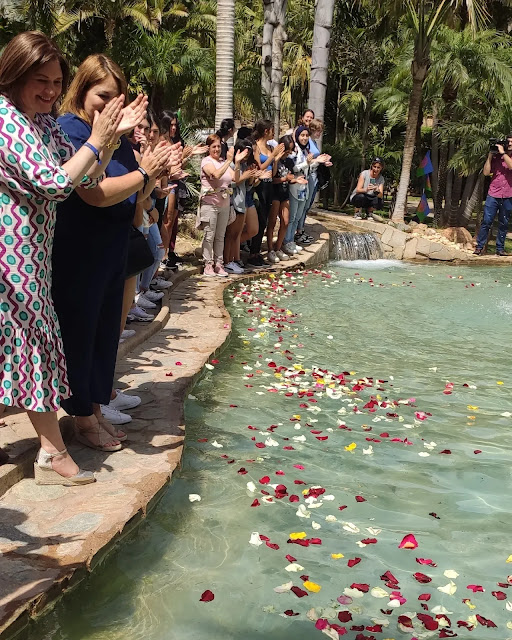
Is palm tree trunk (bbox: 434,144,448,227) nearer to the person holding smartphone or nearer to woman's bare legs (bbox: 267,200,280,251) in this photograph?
the person holding smartphone

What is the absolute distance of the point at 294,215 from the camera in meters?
12.9

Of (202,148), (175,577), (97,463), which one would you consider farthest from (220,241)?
(175,577)

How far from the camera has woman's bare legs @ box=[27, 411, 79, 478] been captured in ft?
12.5

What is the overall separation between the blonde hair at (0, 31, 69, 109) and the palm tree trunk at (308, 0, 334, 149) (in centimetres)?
1315

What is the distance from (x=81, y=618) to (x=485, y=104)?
59.7 ft

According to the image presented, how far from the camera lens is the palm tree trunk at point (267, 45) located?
17.1m

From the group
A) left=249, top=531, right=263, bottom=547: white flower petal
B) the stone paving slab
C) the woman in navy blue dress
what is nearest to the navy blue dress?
the woman in navy blue dress

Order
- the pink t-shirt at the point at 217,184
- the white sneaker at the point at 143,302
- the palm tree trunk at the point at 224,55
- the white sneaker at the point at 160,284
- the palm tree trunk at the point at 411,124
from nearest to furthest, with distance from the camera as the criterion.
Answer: the white sneaker at the point at 143,302 < the white sneaker at the point at 160,284 < the pink t-shirt at the point at 217,184 < the palm tree trunk at the point at 224,55 < the palm tree trunk at the point at 411,124

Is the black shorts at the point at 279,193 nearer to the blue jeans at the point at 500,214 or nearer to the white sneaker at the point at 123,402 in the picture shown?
the blue jeans at the point at 500,214

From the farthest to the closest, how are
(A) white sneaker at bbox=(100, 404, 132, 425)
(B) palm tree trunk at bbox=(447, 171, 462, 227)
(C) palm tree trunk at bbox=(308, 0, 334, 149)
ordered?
(B) palm tree trunk at bbox=(447, 171, 462, 227) → (C) palm tree trunk at bbox=(308, 0, 334, 149) → (A) white sneaker at bbox=(100, 404, 132, 425)

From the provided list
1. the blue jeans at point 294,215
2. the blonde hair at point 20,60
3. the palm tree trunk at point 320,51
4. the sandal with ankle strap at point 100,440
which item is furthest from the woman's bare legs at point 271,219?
the blonde hair at point 20,60

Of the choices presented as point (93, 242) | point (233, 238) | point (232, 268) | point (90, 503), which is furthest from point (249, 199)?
point (90, 503)

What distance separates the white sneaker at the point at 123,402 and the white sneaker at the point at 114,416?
127mm

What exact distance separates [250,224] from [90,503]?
26.5ft
